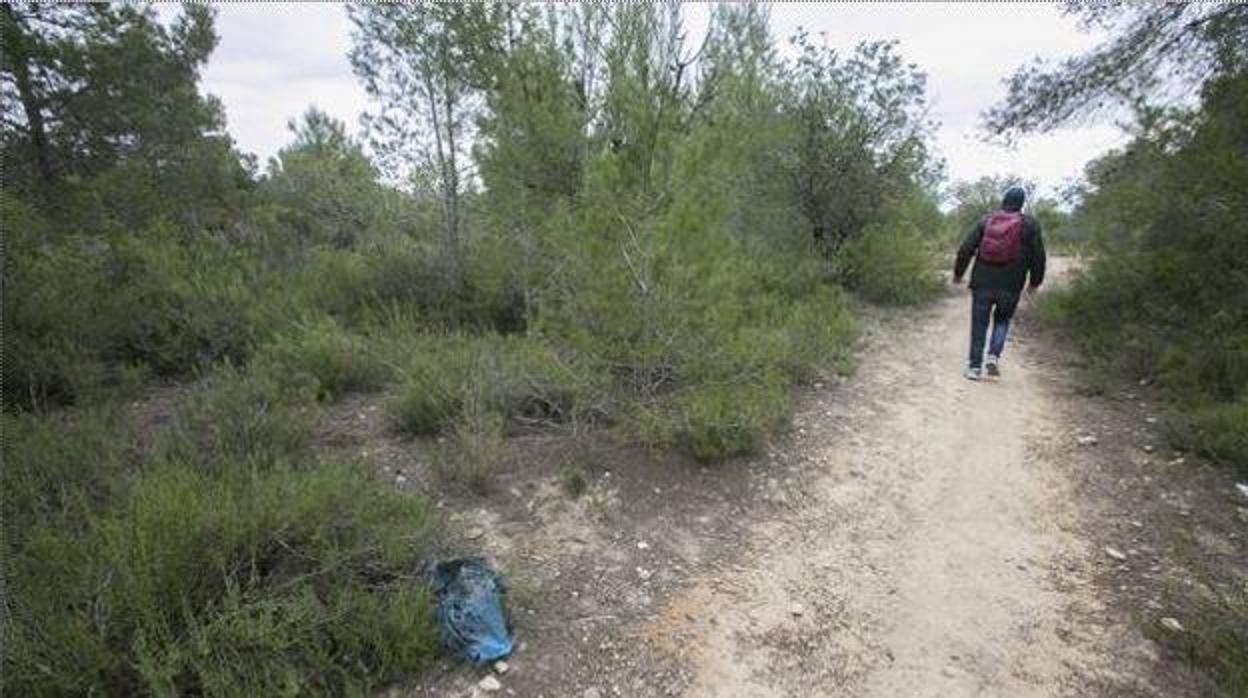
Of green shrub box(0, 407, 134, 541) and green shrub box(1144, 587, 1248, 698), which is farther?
green shrub box(0, 407, 134, 541)

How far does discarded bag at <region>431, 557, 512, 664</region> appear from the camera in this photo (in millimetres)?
2830

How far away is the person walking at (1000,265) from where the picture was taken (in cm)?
591

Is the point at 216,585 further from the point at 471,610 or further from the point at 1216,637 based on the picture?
the point at 1216,637

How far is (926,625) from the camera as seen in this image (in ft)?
10.4

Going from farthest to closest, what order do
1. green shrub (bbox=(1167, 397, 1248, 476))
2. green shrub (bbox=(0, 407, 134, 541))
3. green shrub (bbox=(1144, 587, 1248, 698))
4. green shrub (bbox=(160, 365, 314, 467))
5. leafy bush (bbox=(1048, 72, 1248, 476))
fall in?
leafy bush (bbox=(1048, 72, 1248, 476)) → green shrub (bbox=(1167, 397, 1248, 476)) → green shrub (bbox=(160, 365, 314, 467)) → green shrub (bbox=(0, 407, 134, 541)) → green shrub (bbox=(1144, 587, 1248, 698))

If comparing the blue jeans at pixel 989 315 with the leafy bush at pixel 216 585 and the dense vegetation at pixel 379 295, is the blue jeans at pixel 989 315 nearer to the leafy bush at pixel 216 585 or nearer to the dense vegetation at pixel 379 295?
the dense vegetation at pixel 379 295

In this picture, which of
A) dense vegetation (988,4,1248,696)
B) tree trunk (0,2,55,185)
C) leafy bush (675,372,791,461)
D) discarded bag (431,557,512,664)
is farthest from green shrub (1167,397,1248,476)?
tree trunk (0,2,55,185)

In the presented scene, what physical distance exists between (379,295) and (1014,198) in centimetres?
728

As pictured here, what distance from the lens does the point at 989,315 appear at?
626 cm

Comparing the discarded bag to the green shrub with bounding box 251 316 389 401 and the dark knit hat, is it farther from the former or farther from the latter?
the dark knit hat

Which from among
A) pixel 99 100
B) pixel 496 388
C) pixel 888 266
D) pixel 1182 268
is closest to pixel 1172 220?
A: pixel 1182 268

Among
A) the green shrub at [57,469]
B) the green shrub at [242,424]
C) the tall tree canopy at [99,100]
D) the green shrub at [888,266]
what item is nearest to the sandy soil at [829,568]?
the green shrub at [242,424]

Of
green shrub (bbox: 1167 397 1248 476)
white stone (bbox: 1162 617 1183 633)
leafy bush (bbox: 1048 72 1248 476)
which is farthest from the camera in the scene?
leafy bush (bbox: 1048 72 1248 476)

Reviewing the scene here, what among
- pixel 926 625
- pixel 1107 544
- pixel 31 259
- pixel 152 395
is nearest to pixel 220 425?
pixel 152 395
